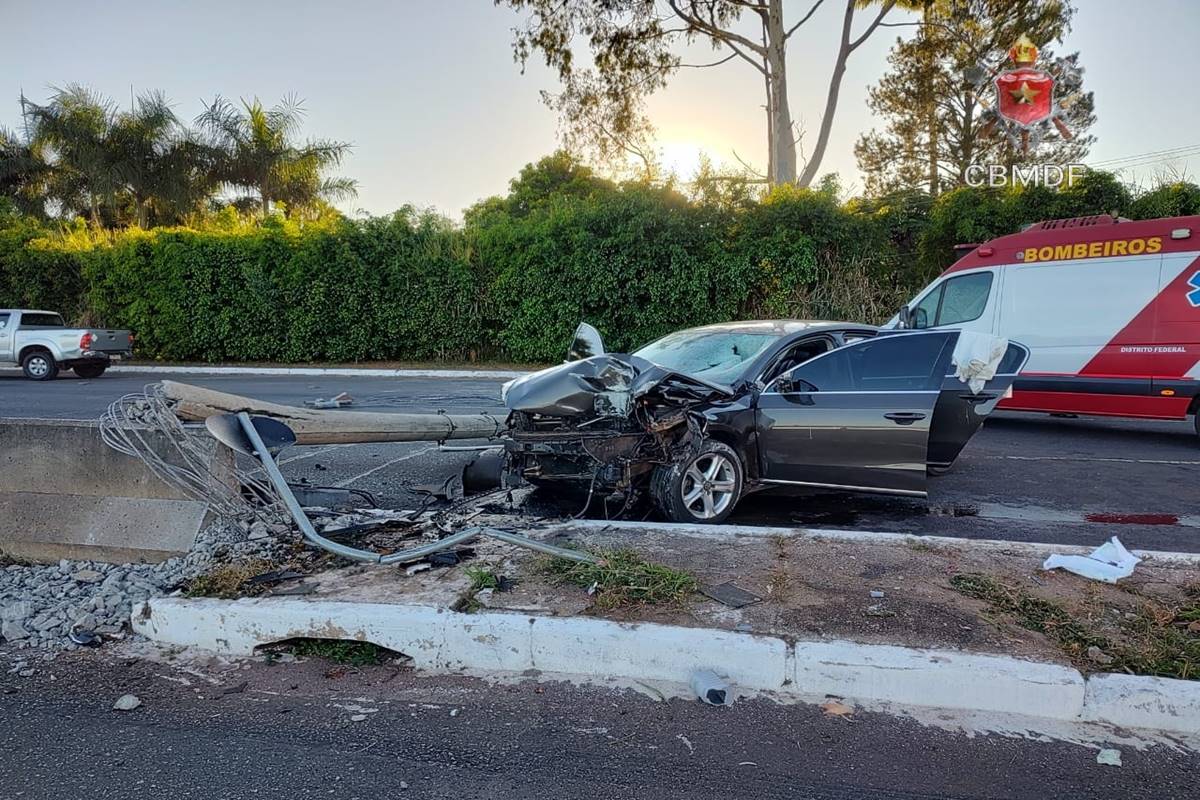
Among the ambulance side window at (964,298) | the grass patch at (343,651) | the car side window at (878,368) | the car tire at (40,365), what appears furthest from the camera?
the car tire at (40,365)

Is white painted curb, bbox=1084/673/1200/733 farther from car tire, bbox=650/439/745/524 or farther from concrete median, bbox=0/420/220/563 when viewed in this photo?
concrete median, bbox=0/420/220/563

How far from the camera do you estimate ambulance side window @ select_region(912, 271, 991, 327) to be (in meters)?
10.1

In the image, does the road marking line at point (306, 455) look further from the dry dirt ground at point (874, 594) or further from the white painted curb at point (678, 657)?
the white painted curb at point (678, 657)

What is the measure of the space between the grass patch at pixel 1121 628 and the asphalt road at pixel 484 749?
0.42 m

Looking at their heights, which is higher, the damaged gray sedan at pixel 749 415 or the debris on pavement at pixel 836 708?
the damaged gray sedan at pixel 749 415

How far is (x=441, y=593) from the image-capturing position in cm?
373

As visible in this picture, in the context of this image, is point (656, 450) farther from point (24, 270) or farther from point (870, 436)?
point (24, 270)

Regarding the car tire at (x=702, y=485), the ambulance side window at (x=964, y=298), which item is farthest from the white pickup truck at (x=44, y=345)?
the ambulance side window at (x=964, y=298)

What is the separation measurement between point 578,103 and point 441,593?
26.1 m

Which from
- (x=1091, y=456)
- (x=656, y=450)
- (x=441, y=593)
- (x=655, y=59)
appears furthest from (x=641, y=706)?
(x=655, y=59)

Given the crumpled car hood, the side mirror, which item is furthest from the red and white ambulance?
the crumpled car hood

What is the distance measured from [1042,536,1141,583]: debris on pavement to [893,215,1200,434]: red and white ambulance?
13.7 ft

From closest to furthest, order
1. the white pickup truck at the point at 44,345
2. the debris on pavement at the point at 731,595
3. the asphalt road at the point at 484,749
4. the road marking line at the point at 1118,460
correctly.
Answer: the asphalt road at the point at 484,749 < the debris on pavement at the point at 731,595 < the road marking line at the point at 1118,460 < the white pickup truck at the point at 44,345

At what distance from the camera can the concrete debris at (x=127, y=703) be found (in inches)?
→ 119
